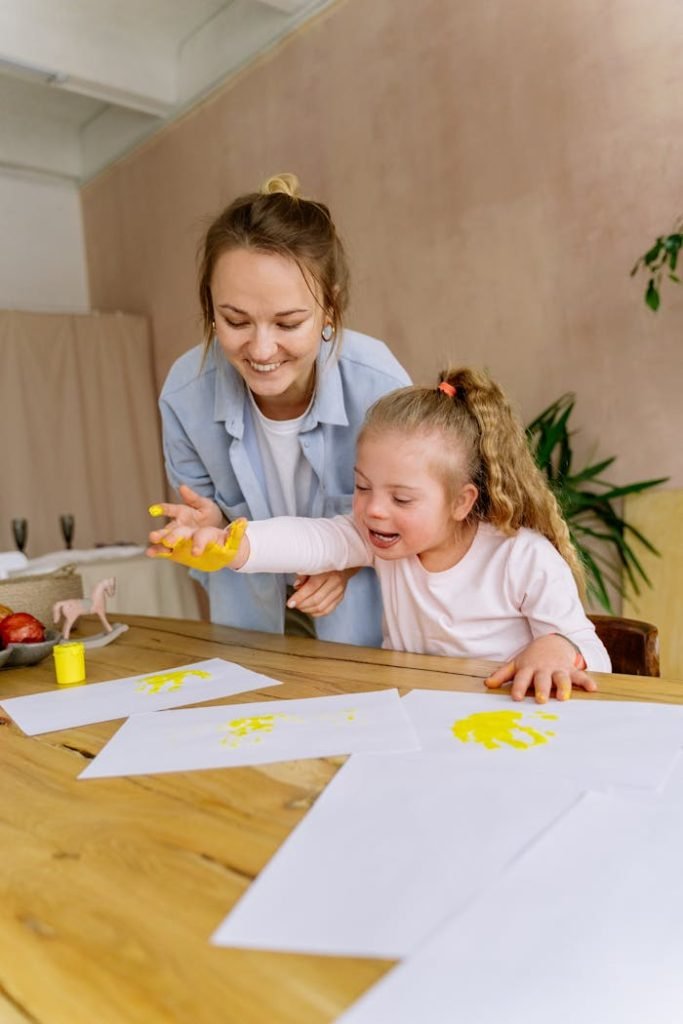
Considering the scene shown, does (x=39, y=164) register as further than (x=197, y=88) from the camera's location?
Yes

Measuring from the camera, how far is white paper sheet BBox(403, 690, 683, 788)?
744 mm

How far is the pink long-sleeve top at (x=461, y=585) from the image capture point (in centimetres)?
136

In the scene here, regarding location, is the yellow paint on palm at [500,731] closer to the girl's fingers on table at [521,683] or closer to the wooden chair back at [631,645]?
the girl's fingers on table at [521,683]

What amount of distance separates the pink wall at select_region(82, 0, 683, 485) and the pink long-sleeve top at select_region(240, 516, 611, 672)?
1.13 m

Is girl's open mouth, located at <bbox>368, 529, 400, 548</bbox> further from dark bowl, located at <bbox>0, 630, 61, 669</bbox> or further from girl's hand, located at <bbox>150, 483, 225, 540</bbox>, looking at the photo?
dark bowl, located at <bbox>0, 630, 61, 669</bbox>

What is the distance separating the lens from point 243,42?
4.14m

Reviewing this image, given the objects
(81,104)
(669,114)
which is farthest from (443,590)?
(81,104)

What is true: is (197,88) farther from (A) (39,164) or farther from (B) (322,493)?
(B) (322,493)

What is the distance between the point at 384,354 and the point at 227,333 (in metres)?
0.38

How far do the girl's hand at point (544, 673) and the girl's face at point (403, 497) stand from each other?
0.35 metres

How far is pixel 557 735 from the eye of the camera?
0.84 metres

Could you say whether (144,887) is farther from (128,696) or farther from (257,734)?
(128,696)

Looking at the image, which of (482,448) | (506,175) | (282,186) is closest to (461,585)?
(482,448)

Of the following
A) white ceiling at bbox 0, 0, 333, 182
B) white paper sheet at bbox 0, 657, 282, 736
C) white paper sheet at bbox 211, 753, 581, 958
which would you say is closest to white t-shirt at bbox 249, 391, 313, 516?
white paper sheet at bbox 0, 657, 282, 736
